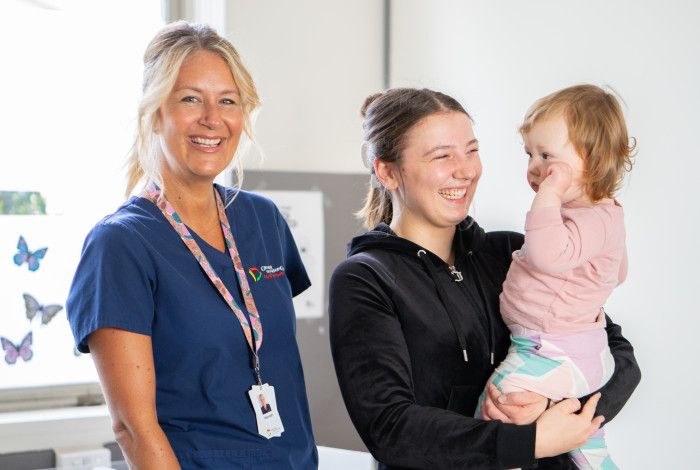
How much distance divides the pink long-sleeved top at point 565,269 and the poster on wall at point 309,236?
5.59 feet

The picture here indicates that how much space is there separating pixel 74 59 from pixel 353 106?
43.1 inches

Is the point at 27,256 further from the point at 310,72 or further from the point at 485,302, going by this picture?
the point at 485,302

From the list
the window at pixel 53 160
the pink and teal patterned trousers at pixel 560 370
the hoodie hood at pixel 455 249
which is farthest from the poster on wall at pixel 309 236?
the pink and teal patterned trousers at pixel 560 370

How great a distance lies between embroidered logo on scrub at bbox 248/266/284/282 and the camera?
1.80 m

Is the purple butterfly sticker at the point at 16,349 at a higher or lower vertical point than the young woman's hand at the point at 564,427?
lower

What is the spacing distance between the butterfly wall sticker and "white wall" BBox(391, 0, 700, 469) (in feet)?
4.83

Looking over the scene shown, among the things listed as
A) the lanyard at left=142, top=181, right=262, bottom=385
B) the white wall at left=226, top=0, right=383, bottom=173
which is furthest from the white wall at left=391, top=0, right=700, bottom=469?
the lanyard at left=142, top=181, right=262, bottom=385

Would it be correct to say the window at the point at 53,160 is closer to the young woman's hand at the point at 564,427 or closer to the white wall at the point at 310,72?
the white wall at the point at 310,72

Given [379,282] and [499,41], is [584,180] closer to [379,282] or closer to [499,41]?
[379,282]

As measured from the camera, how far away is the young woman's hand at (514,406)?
5.11ft

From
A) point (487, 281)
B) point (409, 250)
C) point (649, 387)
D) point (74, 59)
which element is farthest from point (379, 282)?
point (74, 59)

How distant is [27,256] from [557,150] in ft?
6.32

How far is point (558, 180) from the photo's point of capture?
164 cm

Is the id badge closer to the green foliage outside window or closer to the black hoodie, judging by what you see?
the black hoodie
